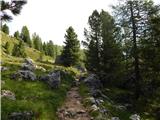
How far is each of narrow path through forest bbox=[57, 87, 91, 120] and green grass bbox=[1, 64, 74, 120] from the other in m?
0.65

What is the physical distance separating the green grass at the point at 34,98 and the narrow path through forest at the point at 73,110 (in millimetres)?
652

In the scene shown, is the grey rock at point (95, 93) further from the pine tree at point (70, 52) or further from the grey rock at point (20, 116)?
the pine tree at point (70, 52)

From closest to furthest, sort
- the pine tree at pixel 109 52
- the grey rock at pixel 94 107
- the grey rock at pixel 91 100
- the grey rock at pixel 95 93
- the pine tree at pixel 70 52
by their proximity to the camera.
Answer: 1. the grey rock at pixel 94 107
2. the grey rock at pixel 91 100
3. the grey rock at pixel 95 93
4. the pine tree at pixel 109 52
5. the pine tree at pixel 70 52

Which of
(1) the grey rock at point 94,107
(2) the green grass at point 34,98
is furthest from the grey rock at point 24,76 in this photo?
(1) the grey rock at point 94,107

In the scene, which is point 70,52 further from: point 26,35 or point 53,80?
point 26,35

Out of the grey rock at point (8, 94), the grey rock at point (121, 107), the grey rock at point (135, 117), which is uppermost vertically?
the grey rock at point (8, 94)

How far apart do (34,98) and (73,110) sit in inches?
191

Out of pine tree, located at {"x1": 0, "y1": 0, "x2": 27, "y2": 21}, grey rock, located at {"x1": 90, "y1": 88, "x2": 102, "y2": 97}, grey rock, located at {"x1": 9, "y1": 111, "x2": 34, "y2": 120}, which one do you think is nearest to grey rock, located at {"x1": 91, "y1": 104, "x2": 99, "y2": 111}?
grey rock, located at {"x1": 90, "y1": 88, "x2": 102, "y2": 97}

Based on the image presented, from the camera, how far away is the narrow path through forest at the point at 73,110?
110ft

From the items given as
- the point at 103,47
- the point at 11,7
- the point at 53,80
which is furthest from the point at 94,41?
the point at 11,7

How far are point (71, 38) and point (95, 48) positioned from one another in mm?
22041

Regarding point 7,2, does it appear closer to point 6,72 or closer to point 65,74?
point 6,72

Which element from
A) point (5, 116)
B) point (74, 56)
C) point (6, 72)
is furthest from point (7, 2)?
point (74, 56)

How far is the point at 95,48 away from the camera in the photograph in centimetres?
5534
